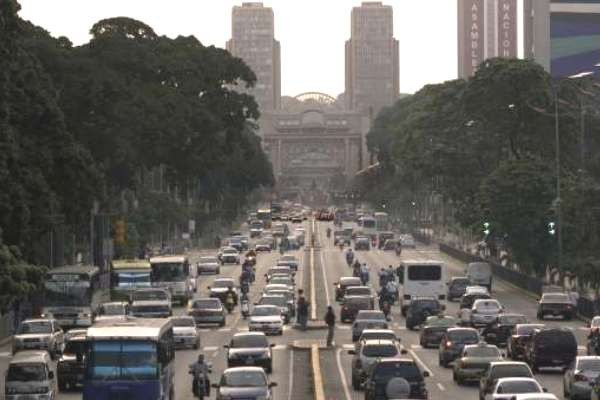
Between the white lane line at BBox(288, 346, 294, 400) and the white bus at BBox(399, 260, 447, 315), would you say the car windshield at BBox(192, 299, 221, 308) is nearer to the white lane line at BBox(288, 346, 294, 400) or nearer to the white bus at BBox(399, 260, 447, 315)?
the white bus at BBox(399, 260, 447, 315)

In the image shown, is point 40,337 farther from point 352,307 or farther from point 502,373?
point 502,373

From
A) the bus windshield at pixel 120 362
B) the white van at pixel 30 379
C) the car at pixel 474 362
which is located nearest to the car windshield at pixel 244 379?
the bus windshield at pixel 120 362

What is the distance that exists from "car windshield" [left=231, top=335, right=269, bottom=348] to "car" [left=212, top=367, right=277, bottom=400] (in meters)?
11.6

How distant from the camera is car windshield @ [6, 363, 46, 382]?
128 feet

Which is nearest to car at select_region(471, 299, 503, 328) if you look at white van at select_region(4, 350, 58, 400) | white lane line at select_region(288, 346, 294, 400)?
white lane line at select_region(288, 346, 294, 400)

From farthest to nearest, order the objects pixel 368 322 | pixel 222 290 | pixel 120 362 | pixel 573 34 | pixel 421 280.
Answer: pixel 573 34
pixel 222 290
pixel 421 280
pixel 368 322
pixel 120 362

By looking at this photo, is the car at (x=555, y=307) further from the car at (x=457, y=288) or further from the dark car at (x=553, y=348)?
the dark car at (x=553, y=348)

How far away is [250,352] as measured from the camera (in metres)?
47.1

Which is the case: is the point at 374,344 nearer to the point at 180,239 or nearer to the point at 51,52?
the point at 51,52

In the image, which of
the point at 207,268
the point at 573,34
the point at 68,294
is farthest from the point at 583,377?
the point at 573,34

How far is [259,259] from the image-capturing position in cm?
13012

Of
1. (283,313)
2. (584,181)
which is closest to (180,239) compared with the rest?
(584,181)

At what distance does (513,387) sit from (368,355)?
9.11 m

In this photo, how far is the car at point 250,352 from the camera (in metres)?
46.7
